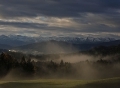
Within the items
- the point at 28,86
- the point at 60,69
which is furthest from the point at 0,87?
the point at 60,69

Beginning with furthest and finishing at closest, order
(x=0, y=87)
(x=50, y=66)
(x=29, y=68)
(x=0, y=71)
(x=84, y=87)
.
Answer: (x=50, y=66)
(x=29, y=68)
(x=0, y=71)
(x=0, y=87)
(x=84, y=87)

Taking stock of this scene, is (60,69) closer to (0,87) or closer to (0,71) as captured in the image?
(0,71)

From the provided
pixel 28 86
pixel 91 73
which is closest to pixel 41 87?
pixel 28 86

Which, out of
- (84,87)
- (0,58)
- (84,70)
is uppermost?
(84,87)

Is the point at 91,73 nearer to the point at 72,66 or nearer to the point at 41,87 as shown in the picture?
the point at 72,66

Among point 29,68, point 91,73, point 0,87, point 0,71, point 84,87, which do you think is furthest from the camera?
point 91,73

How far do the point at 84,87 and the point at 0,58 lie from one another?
289 feet

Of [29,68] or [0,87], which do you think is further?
[29,68]

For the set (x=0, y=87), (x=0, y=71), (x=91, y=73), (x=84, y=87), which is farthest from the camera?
(x=91, y=73)

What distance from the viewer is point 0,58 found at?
138 meters

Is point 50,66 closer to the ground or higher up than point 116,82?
closer to the ground

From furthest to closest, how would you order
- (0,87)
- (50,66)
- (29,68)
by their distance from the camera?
(50,66) → (29,68) → (0,87)

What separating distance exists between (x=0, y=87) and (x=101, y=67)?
13548 cm

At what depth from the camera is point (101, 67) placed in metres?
191
